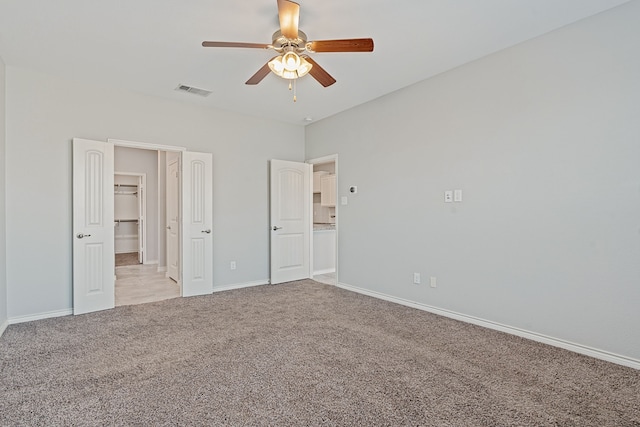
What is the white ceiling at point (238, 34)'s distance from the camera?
2.50 meters

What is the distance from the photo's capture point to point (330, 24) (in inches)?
108

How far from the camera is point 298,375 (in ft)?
7.66

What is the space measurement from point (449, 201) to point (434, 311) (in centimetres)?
Result: 128

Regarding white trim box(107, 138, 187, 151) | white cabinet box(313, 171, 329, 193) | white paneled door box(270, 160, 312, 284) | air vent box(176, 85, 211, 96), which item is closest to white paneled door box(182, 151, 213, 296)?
white trim box(107, 138, 187, 151)

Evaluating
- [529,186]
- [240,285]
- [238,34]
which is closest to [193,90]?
[238,34]

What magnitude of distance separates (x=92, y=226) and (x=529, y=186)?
4717 millimetres

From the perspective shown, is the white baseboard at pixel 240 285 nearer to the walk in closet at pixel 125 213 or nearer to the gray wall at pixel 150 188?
the gray wall at pixel 150 188

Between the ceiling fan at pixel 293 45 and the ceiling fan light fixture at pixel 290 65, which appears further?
the ceiling fan light fixture at pixel 290 65

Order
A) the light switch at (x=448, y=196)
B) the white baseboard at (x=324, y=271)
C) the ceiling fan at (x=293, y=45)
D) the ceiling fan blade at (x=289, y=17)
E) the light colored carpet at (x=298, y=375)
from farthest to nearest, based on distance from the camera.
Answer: the white baseboard at (x=324, y=271) < the light switch at (x=448, y=196) < the ceiling fan at (x=293, y=45) < the ceiling fan blade at (x=289, y=17) < the light colored carpet at (x=298, y=375)

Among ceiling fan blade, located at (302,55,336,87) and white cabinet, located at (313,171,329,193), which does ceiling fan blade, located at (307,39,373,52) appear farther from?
white cabinet, located at (313,171,329,193)

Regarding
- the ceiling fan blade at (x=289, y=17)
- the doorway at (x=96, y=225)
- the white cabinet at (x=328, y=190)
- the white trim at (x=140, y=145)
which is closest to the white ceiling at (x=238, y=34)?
the ceiling fan blade at (x=289, y=17)

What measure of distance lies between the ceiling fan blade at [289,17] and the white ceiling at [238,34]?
0.24 meters

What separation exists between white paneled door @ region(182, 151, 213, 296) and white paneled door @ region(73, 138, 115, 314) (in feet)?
2.91

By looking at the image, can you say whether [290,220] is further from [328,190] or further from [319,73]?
[319,73]
